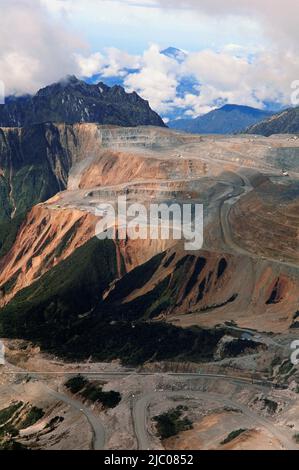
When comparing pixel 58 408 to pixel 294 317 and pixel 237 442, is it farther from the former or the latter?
pixel 294 317

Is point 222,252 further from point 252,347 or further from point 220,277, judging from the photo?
point 252,347

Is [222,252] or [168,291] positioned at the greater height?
[222,252]

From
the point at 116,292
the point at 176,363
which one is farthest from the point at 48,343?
the point at 176,363

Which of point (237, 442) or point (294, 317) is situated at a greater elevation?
point (294, 317)

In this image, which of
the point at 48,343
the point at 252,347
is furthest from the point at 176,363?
the point at 48,343

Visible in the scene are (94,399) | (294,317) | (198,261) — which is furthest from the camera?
(198,261)

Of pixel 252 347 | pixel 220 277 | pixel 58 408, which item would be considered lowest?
pixel 58 408
